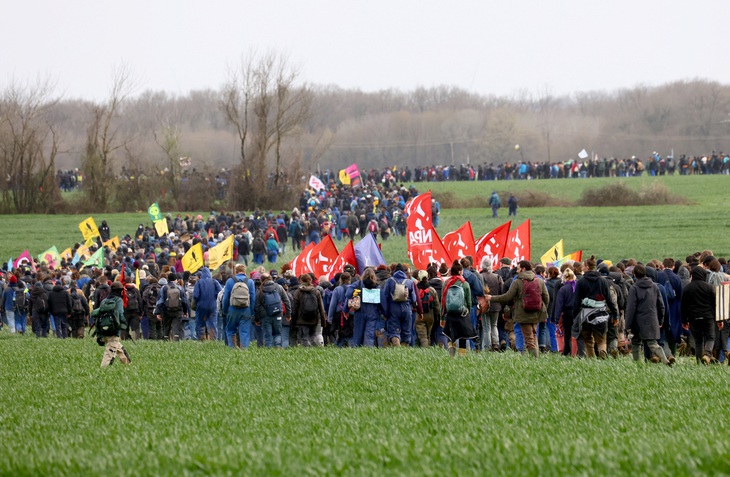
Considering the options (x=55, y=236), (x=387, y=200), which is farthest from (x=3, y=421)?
(x=55, y=236)

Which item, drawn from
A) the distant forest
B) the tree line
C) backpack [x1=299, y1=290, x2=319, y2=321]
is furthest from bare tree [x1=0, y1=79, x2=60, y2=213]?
backpack [x1=299, y1=290, x2=319, y2=321]

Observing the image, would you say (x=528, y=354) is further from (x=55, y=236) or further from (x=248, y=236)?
(x=55, y=236)

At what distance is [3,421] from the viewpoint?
39.2 ft

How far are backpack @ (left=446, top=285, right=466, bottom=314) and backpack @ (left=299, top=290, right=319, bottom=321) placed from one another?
3299 mm

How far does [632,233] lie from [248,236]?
17476mm

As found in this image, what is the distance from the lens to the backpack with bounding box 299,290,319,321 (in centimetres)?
1844

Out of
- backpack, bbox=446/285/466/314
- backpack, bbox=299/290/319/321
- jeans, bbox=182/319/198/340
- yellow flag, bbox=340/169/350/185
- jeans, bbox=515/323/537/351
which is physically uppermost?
yellow flag, bbox=340/169/350/185

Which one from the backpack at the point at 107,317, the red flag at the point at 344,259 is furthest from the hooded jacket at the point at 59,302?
the backpack at the point at 107,317

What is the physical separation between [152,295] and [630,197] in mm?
44635

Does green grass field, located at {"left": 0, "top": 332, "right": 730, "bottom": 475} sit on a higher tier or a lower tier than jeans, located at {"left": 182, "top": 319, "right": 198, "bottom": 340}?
higher

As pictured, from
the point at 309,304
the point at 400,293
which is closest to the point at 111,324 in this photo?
the point at 309,304

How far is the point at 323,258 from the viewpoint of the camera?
23609 millimetres

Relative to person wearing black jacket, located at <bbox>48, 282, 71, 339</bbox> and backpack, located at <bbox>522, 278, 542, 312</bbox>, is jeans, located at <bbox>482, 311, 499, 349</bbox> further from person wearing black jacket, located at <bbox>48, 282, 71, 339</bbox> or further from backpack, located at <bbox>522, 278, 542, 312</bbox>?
person wearing black jacket, located at <bbox>48, 282, 71, 339</bbox>

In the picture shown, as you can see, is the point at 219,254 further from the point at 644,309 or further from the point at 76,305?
the point at 644,309
